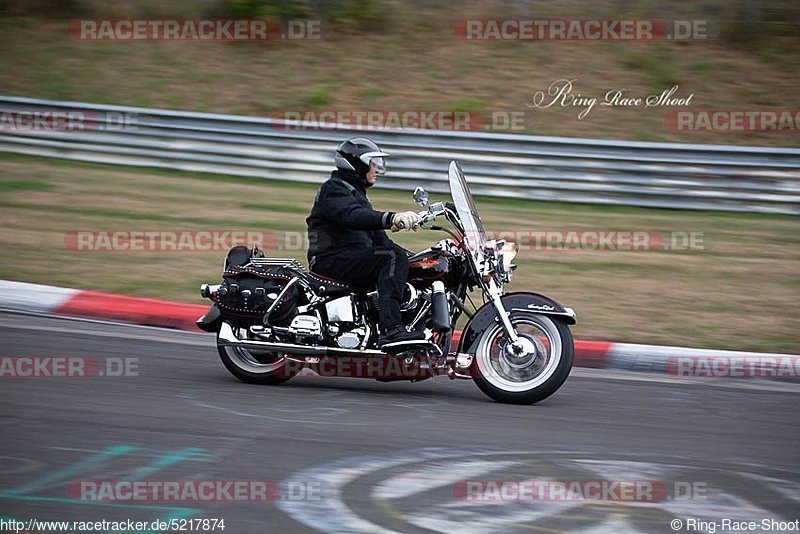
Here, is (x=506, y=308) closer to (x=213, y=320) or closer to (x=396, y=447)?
(x=396, y=447)

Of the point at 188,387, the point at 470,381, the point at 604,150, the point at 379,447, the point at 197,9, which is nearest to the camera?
the point at 379,447

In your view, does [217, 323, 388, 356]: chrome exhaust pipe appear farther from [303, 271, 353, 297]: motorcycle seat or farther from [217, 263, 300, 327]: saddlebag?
[303, 271, 353, 297]: motorcycle seat

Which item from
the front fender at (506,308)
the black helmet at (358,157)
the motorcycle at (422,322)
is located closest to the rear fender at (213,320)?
the motorcycle at (422,322)

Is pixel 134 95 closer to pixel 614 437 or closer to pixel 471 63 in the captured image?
pixel 471 63

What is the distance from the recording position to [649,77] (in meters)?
18.3

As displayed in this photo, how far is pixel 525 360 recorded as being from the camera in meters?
6.95

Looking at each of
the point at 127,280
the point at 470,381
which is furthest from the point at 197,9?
the point at 470,381

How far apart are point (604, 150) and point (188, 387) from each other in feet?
28.5

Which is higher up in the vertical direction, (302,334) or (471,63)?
(471,63)

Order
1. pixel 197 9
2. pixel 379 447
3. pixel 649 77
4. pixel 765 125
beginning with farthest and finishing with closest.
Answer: pixel 197 9 → pixel 649 77 → pixel 765 125 → pixel 379 447

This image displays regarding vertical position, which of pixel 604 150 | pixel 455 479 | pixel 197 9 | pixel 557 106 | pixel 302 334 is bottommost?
pixel 455 479

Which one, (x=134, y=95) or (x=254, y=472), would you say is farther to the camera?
(x=134, y=95)

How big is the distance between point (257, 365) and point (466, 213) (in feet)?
6.13

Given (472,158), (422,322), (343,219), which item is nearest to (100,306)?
(343,219)
